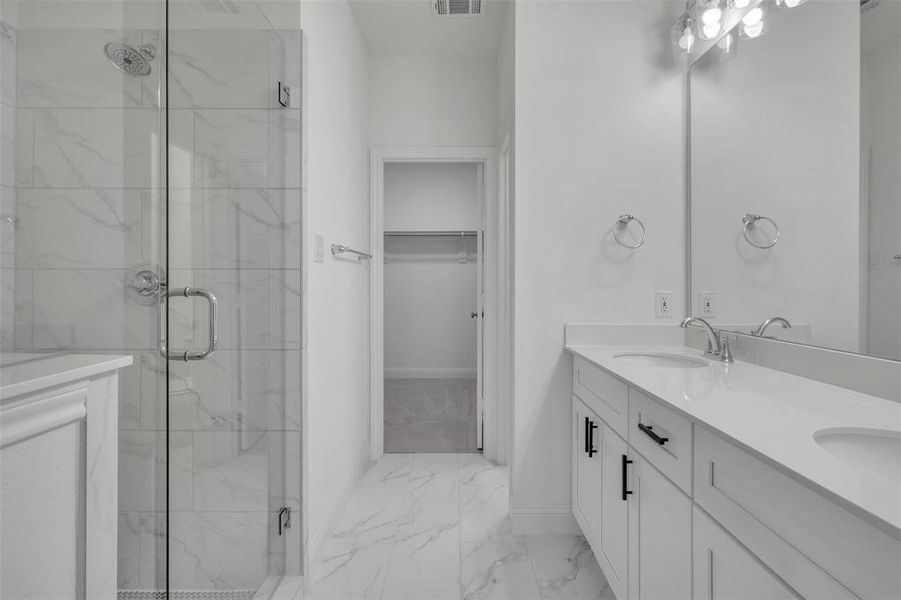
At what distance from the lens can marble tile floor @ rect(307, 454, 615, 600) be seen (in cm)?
160

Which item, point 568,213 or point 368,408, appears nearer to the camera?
point 568,213

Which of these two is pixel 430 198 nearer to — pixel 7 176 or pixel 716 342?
pixel 716 342

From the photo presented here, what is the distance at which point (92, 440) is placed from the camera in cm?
81

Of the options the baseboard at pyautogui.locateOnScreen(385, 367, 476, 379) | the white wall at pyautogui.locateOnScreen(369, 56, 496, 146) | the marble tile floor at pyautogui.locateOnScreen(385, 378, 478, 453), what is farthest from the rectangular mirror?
the baseboard at pyautogui.locateOnScreen(385, 367, 476, 379)

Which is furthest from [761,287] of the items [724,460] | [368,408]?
[368,408]

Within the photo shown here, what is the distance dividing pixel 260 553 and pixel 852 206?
7.01ft

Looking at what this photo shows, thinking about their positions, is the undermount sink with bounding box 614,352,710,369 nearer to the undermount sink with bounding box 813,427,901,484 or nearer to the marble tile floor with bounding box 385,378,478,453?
the undermount sink with bounding box 813,427,901,484

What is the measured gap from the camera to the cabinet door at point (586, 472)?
5.29ft

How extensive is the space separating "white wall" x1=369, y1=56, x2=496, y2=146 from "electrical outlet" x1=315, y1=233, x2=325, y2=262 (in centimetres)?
125

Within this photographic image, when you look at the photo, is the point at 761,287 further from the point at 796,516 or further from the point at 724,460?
the point at 796,516

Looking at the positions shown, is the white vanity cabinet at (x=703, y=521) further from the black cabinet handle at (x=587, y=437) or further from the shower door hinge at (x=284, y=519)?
the shower door hinge at (x=284, y=519)

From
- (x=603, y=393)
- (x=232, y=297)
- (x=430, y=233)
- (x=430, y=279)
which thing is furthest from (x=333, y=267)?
(x=430, y=279)

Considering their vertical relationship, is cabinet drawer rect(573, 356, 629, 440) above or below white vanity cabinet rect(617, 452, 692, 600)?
above

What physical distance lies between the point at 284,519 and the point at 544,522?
113 cm
